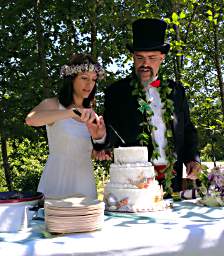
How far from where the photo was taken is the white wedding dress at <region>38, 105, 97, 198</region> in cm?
289

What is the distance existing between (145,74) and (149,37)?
0.26 meters

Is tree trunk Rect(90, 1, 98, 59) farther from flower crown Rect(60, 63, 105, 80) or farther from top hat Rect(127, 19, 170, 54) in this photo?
flower crown Rect(60, 63, 105, 80)

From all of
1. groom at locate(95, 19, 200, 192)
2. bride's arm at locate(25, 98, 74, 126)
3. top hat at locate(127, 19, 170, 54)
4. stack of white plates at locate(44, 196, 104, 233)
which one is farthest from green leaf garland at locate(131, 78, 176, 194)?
stack of white plates at locate(44, 196, 104, 233)

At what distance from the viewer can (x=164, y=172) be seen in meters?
2.49

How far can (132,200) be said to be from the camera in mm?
2035

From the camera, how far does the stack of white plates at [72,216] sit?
5.39 ft

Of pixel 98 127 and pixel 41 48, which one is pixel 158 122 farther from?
pixel 41 48

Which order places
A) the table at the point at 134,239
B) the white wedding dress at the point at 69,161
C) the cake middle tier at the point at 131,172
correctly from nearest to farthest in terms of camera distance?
1. the table at the point at 134,239
2. the cake middle tier at the point at 131,172
3. the white wedding dress at the point at 69,161

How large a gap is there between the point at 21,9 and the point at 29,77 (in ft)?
2.92

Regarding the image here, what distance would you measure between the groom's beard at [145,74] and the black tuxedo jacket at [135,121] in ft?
0.34

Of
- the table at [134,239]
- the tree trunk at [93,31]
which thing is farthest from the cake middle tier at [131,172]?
the tree trunk at [93,31]

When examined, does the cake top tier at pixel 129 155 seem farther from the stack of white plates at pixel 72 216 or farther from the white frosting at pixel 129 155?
the stack of white plates at pixel 72 216

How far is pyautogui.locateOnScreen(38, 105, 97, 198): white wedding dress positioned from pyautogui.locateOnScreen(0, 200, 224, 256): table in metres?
0.96

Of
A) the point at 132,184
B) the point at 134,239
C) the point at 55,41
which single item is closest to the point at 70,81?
the point at 132,184
